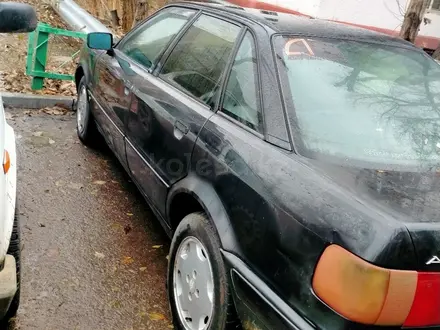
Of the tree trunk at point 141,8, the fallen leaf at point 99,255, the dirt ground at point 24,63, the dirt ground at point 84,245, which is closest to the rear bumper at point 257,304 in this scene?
the dirt ground at point 84,245

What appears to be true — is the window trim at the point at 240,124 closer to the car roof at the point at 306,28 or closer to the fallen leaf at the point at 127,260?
the car roof at the point at 306,28

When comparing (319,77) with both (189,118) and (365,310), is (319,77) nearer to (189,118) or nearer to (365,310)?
(189,118)

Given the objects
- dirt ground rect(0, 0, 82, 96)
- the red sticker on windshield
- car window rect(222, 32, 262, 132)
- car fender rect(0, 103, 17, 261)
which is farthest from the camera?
dirt ground rect(0, 0, 82, 96)

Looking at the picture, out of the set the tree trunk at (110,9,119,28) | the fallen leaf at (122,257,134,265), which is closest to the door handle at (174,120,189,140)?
the fallen leaf at (122,257,134,265)

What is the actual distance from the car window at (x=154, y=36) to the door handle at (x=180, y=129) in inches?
35.1

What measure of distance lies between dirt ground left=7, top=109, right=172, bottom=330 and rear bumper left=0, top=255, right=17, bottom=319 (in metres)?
0.76

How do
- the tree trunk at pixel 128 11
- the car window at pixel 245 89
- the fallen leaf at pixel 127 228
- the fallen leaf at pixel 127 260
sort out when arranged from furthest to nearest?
1. the tree trunk at pixel 128 11
2. the fallen leaf at pixel 127 228
3. the fallen leaf at pixel 127 260
4. the car window at pixel 245 89

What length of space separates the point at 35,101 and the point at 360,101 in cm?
492

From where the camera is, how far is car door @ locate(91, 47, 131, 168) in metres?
3.97

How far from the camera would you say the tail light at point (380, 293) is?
169 centimetres

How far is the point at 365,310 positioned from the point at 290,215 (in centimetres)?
46

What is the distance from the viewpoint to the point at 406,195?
76.0 inches

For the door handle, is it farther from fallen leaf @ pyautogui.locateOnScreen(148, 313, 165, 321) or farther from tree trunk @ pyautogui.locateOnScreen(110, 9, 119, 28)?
tree trunk @ pyautogui.locateOnScreen(110, 9, 119, 28)

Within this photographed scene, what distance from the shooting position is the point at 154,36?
13.1ft
